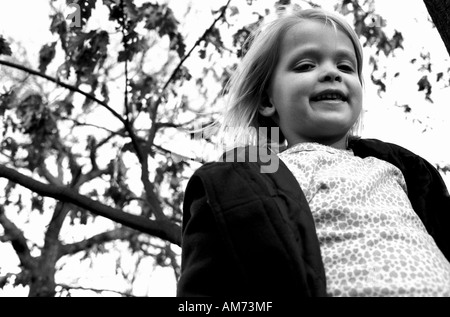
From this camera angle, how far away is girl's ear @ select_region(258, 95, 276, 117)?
6.93ft

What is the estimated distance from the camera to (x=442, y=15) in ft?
6.05

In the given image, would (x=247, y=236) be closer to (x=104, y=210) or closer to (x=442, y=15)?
(x=442, y=15)

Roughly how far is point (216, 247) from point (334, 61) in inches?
31.3

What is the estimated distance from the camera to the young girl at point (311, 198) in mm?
1394

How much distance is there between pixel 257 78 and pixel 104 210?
1.53 meters

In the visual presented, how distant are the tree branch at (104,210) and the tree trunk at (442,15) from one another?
6.01ft

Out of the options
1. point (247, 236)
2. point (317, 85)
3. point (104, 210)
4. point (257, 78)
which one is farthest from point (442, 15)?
point (104, 210)

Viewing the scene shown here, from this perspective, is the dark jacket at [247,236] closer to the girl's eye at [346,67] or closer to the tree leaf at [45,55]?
the girl's eye at [346,67]

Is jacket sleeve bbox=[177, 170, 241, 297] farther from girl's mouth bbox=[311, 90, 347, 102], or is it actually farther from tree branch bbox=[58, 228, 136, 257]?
tree branch bbox=[58, 228, 136, 257]

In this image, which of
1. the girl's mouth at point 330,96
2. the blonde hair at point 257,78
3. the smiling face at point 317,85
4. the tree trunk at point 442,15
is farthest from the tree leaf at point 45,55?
the tree trunk at point 442,15

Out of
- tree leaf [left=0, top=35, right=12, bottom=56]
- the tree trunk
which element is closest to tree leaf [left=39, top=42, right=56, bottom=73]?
tree leaf [left=0, top=35, right=12, bottom=56]

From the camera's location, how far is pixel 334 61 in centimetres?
194

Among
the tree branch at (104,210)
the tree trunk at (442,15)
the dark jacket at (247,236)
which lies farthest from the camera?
the tree branch at (104,210)
